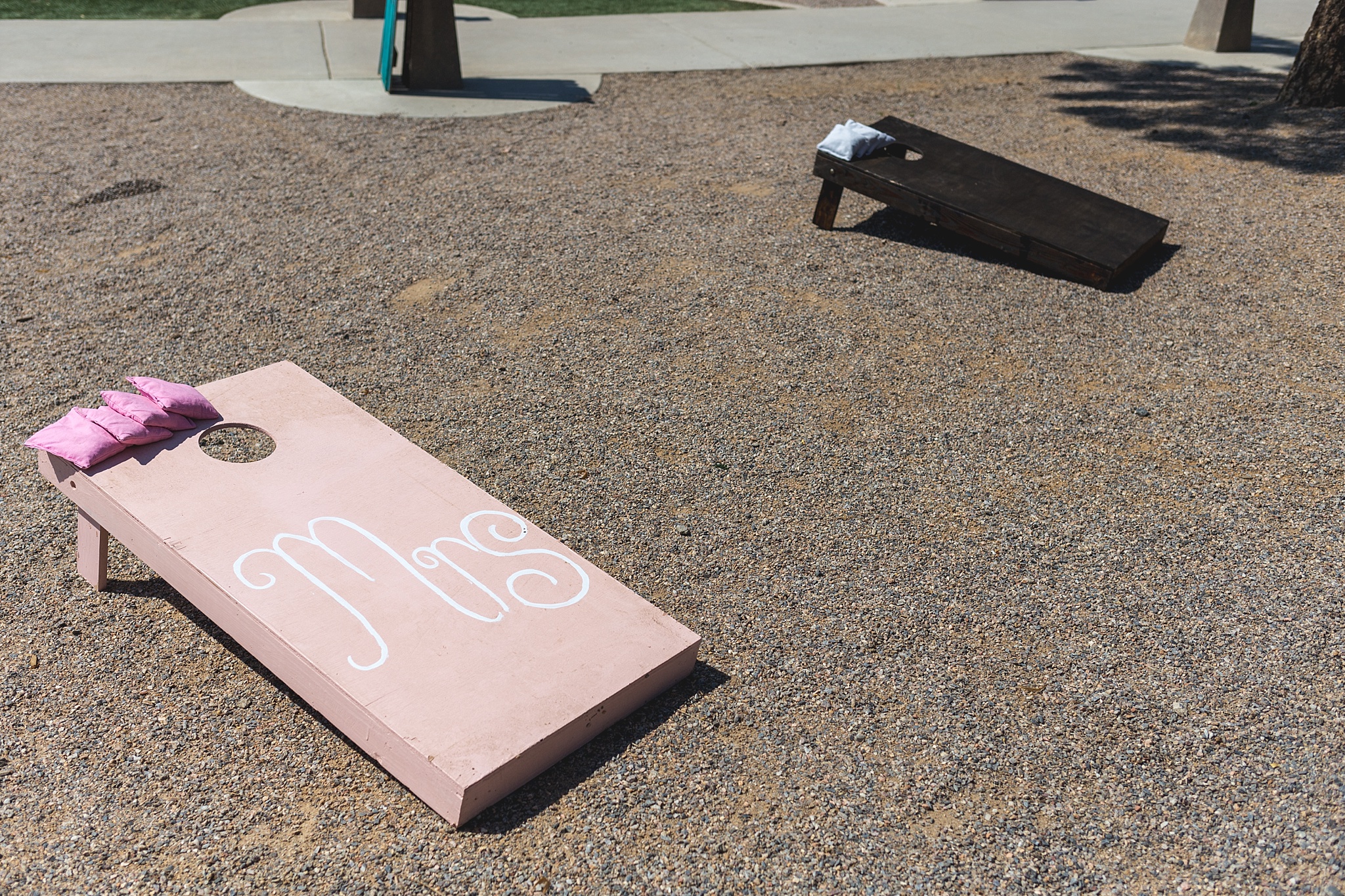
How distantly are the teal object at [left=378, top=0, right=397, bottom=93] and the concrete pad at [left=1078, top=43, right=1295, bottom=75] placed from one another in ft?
21.6

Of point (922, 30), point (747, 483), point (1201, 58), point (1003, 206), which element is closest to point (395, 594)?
point (747, 483)

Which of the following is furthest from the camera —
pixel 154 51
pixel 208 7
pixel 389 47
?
pixel 208 7

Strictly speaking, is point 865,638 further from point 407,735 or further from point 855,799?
point 407,735

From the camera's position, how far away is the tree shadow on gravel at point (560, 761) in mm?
2877

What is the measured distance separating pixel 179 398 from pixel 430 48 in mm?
5644

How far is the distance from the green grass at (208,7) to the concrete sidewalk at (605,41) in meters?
0.40

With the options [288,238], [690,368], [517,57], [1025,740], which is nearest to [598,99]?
[517,57]

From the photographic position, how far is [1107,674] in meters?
3.41

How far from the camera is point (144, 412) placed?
11.6ft

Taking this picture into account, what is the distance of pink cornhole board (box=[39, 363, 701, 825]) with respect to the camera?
2.85 m

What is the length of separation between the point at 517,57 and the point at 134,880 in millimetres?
8188

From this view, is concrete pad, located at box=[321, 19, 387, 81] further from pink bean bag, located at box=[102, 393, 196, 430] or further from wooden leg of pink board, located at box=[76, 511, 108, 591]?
wooden leg of pink board, located at box=[76, 511, 108, 591]

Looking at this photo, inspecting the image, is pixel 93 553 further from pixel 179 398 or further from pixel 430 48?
pixel 430 48

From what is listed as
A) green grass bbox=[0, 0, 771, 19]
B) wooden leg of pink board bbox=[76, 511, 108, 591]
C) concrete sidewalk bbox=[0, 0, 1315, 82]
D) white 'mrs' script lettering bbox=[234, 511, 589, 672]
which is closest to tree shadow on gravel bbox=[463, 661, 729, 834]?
white 'mrs' script lettering bbox=[234, 511, 589, 672]
